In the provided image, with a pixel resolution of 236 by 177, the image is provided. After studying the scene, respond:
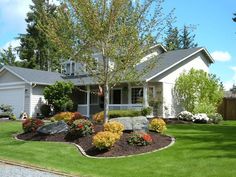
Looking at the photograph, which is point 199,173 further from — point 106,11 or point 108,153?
point 106,11

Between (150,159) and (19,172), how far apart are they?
420 centimetres

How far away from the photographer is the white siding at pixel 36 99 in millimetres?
34594

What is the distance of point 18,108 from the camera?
3538 centimetres

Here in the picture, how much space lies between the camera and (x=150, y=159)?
13102 millimetres

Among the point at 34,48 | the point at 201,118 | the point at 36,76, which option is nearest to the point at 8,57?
the point at 34,48

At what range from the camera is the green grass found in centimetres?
1138

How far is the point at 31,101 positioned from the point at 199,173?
25398mm

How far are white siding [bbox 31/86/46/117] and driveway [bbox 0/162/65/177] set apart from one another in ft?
74.4

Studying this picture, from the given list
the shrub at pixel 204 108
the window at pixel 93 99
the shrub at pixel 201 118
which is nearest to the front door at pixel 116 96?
the window at pixel 93 99

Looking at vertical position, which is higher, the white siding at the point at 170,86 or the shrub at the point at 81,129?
the white siding at the point at 170,86

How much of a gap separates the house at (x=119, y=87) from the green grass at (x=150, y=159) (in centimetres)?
1380

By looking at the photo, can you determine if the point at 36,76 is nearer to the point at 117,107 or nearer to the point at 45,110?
the point at 45,110

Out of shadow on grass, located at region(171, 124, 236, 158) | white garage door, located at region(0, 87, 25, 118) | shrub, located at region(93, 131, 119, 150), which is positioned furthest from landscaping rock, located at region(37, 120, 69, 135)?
white garage door, located at region(0, 87, 25, 118)

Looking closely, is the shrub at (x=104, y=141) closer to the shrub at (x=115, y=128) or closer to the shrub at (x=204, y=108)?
the shrub at (x=115, y=128)
